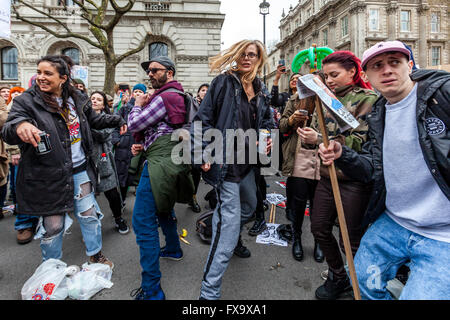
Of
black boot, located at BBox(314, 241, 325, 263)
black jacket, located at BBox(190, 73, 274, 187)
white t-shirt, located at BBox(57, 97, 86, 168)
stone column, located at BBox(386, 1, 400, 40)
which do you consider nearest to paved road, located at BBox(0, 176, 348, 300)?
black boot, located at BBox(314, 241, 325, 263)

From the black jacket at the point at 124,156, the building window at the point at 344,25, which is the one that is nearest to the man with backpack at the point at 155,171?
the black jacket at the point at 124,156

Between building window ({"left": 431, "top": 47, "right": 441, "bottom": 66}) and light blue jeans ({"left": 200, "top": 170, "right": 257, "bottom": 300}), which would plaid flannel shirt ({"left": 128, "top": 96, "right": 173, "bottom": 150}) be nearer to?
light blue jeans ({"left": 200, "top": 170, "right": 257, "bottom": 300})

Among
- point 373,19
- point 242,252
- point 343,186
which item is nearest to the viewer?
point 343,186

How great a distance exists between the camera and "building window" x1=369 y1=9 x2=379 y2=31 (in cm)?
2900

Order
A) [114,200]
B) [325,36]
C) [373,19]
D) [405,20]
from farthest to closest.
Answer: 1. [325,36]
2. [405,20]
3. [373,19]
4. [114,200]

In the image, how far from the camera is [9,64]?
65.3 feet

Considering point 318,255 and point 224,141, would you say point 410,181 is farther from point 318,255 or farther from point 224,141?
point 318,255

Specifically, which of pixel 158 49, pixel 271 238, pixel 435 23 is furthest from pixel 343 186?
pixel 435 23

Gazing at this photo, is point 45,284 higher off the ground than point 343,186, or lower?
lower

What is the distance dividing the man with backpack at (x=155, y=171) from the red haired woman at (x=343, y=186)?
1.32 meters

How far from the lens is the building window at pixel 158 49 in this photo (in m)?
19.1

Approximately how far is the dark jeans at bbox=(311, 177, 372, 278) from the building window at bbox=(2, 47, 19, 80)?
1020 inches

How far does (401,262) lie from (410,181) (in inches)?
21.3

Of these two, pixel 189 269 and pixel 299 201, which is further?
pixel 299 201
